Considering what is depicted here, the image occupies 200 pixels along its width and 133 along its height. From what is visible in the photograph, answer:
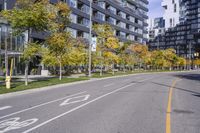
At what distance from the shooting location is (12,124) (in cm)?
1052

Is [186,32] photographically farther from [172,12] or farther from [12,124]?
[12,124]

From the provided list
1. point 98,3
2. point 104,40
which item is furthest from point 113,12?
point 104,40

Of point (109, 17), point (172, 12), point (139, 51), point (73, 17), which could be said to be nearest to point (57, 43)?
point (73, 17)

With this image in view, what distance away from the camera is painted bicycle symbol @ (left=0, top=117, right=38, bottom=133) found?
32.4 feet

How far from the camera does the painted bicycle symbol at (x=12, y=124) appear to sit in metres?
9.88

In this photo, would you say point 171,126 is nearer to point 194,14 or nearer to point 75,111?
point 75,111

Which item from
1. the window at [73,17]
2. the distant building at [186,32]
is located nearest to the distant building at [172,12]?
the distant building at [186,32]

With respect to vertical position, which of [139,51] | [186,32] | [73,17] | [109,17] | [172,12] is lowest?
[139,51]

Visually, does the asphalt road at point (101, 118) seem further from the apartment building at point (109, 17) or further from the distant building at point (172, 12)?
the distant building at point (172, 12)

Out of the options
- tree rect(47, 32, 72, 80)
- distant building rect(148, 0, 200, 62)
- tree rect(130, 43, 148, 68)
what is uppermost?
distant building rect(148, 0, 200, 62)

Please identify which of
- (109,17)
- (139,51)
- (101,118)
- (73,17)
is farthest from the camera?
(109,17)

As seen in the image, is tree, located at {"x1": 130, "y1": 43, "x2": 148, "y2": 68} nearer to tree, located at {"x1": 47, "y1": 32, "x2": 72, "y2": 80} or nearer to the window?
the window

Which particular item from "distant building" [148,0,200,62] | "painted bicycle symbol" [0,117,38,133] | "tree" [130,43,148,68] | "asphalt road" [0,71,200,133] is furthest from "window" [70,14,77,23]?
"distant building" [148,0,200,62]

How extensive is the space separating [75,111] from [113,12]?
87.2m
